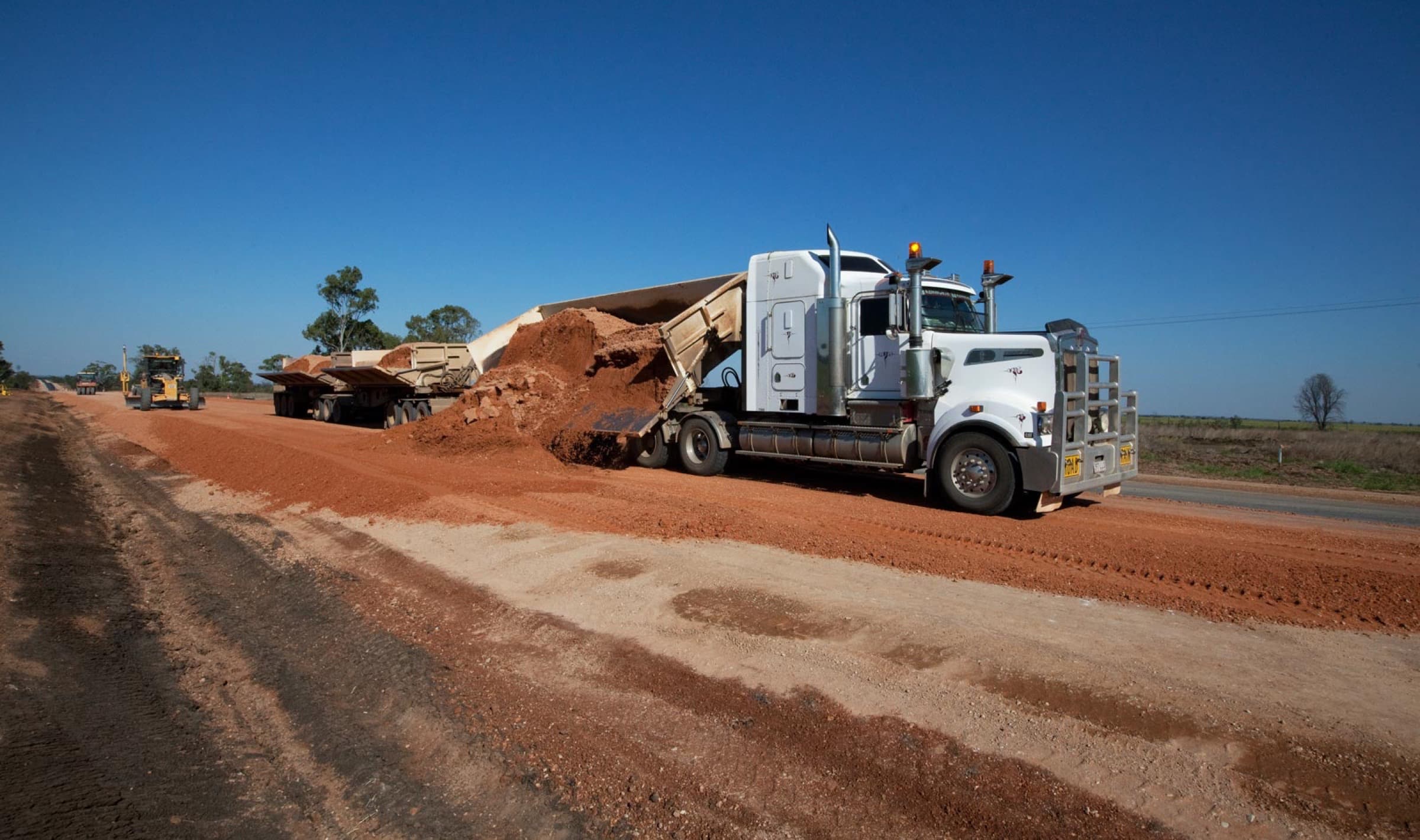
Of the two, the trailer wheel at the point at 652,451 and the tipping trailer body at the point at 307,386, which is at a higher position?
the tipping trailer body at the point at 307,386

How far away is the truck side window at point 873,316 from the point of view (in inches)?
412

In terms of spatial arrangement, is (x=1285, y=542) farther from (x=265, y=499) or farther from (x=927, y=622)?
(x=265, y=499)

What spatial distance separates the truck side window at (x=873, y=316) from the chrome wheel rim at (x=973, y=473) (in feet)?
6.94

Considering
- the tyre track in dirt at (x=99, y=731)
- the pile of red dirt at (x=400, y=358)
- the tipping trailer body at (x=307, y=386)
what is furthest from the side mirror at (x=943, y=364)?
the tipping trailer body at (x=307, y=386)

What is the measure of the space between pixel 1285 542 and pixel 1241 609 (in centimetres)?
293

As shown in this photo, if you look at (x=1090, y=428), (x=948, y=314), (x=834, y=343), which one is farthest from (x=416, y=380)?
(x=1090, y=428)

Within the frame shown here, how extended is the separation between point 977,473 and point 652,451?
612 centimetres

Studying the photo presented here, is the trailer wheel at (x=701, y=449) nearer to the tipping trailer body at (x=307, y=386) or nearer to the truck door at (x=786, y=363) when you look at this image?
the truck door at (x=786, y=363)

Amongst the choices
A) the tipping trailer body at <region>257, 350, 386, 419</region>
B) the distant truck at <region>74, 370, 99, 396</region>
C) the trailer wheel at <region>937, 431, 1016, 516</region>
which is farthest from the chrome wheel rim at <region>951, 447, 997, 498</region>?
the distant truck at <region>74, 370, 99, 396</region>

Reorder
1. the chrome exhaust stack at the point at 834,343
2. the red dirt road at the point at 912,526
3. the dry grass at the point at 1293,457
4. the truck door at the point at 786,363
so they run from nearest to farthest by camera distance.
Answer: the red dirt road at the point at 912,526, the chrome exhaust stack at the point at 834,343, the truck door at the point at 786,363, the dry grass at the point at 1293,457

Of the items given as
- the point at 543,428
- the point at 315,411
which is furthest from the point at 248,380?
the point at 543,428

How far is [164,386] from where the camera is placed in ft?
122

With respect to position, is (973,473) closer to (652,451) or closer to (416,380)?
(652,451)

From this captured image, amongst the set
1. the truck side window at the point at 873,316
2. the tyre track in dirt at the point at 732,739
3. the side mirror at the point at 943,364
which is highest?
the truck side window at the point at 873,316
